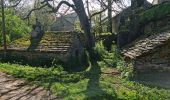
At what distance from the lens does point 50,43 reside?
1108 inches

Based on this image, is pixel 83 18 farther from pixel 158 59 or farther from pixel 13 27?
pixel 13 27

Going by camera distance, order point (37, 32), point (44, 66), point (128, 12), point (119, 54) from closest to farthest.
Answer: point (44, 66)
point (119, 54)
point (37, 32)
point (128, 12)

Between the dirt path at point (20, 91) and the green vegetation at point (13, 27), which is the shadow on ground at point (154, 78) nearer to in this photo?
the dirt path at point (20, 91)

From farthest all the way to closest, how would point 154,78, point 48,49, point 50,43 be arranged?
1. point 50,43
2. point 48,49
3. point 154,78

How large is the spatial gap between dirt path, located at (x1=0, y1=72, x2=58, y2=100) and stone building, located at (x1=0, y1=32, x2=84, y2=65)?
333 inches

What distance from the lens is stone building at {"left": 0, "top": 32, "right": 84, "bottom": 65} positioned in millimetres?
26427

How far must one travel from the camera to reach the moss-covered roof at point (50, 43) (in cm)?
2690

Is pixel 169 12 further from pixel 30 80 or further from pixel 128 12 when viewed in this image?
pixel 30 80

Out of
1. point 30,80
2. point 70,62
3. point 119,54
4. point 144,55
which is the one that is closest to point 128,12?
point 119,54

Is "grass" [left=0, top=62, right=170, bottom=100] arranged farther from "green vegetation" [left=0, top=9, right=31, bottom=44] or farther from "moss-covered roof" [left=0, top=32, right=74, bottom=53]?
"green vegetation" [left=0, top=9, right=31, bottom=44]

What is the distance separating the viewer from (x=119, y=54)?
2823cm

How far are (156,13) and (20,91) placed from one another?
16.4 m

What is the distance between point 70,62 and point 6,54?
5.70 meters

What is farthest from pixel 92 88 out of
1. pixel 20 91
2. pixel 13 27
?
pixel 13 27
